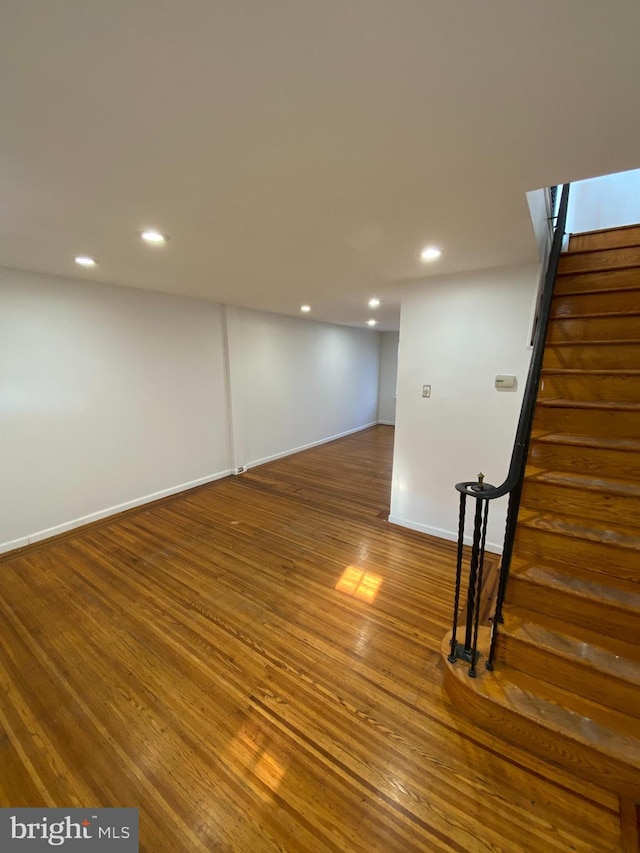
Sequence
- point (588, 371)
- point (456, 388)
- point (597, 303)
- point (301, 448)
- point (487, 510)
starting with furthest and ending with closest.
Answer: point (301, 448) < point (456, 388) < point (597, 303) < point (588, 371) < point (487, 510)

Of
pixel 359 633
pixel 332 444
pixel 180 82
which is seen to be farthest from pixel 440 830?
pixel 332 444

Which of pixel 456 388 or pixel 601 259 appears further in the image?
pixel 456 388

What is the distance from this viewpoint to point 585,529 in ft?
5.46

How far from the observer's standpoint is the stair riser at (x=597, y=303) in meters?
2.29

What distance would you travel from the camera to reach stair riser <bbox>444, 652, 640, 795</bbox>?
1240mm

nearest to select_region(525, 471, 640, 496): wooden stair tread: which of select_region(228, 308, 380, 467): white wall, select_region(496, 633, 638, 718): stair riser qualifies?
select_region(496, 633, 638, 718): stair riser

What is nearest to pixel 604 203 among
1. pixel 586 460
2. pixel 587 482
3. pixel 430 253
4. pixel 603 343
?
pixel 603 343

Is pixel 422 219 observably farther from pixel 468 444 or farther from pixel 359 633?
pixel 359 633

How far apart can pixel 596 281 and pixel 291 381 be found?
4.13 m

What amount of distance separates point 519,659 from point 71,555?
3325mm

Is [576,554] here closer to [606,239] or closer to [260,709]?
[260,709]

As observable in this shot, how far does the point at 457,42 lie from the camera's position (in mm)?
765

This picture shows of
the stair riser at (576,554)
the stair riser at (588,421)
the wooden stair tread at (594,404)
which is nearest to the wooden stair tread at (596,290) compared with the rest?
the wooden stair tread at (594,404)

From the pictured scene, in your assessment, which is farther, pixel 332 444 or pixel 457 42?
pixel 332 444
